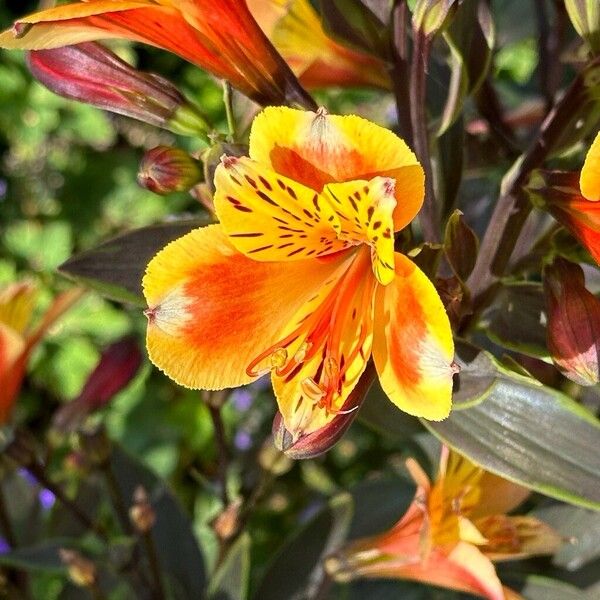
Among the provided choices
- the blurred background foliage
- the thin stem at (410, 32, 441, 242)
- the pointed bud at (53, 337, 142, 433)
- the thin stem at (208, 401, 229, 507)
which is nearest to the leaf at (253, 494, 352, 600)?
the blurred background foliage

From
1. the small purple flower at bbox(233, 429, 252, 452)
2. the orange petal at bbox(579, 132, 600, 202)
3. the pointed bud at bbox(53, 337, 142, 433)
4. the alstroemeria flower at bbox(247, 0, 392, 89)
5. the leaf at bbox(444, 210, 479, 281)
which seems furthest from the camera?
the small purple flower at bbox(233, 429, 252, 452)

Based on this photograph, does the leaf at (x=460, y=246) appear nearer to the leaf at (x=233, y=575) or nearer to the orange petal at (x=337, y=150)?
the orange petal at (x=337, y=150)

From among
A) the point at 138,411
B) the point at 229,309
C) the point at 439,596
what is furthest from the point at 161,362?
the point at 138,411

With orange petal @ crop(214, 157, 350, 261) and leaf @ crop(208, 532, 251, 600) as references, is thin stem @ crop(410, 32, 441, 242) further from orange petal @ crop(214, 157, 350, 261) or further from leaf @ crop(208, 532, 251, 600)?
leaf @ crop(208, 532, 251, 600)

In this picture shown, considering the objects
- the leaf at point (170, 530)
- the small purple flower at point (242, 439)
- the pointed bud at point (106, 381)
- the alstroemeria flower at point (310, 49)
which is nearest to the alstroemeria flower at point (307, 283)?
the alstroemeria flower at point (310, 49)

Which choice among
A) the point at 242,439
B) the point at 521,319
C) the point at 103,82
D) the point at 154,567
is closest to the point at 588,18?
the point at 521,319

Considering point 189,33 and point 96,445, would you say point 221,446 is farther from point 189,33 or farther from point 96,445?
point 189,33

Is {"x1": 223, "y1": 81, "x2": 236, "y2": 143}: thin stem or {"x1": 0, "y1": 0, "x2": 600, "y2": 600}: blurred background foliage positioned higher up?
{"x1": 223, "y1": 81, "x2": 236, "y2": 143}: thin stem
